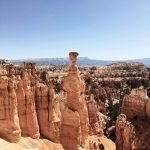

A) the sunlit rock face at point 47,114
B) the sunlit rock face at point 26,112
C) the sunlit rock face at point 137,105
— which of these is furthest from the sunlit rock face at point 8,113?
the sunlit rock face at point 137,105

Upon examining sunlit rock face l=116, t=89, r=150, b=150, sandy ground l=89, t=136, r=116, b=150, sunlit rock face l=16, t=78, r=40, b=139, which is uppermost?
sunlit rock face l=16, t=78, r=40, b=139

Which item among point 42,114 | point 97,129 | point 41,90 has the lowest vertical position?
point 97,129

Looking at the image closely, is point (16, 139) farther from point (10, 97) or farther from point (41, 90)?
point (41, 90)

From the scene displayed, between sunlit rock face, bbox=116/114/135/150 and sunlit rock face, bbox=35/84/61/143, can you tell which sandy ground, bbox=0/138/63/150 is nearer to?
sunlit rock face, bbox=35/84/61/143

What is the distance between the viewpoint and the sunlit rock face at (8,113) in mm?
21547

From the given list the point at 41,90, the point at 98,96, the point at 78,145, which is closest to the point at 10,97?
the point at 41,90

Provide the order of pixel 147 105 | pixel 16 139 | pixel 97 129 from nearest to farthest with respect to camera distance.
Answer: pixel 16 139 → pixel 97 129 → pixel 147 105

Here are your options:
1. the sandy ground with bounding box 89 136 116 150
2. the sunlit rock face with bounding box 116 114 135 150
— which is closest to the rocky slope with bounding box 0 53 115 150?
the sunlit rock face with bounding box 116 114 135 150

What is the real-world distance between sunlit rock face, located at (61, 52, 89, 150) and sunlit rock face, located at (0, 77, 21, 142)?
573cm

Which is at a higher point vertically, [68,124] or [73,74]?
[73,74]

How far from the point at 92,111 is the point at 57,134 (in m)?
18.3

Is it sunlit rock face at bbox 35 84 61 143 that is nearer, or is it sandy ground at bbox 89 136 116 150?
sunlit rock face at bbox 35 84 61 143

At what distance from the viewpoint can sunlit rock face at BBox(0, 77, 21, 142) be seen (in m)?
21.5

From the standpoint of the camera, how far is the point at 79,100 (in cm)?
2661
